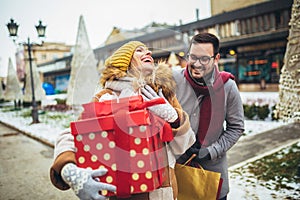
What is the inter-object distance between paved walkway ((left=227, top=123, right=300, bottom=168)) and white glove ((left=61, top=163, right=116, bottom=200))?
382 cm

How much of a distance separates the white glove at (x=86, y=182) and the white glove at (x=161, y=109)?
35cm

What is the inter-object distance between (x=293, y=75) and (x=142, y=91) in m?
2.48

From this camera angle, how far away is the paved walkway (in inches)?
196

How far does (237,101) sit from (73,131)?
111 cm

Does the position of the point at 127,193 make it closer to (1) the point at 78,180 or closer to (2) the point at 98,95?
(1) the point at 78,180

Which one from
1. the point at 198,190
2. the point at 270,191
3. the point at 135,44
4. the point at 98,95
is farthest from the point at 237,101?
the point at 270,191

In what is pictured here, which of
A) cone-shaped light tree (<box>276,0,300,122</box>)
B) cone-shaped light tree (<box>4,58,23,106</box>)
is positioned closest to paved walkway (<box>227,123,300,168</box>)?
cone-shaped light tree (<box>276,0,300,122</box>)

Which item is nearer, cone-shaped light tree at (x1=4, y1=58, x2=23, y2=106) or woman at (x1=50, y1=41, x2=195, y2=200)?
woman at (x1=50, y1=41, x2=195, y2=200)

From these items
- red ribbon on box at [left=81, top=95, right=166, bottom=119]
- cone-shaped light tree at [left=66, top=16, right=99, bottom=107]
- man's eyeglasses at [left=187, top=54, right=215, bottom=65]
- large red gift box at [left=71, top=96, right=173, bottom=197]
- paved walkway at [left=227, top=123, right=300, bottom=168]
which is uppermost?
man's eyeglasses at [left=187, top=54, right=215, bottom=65]

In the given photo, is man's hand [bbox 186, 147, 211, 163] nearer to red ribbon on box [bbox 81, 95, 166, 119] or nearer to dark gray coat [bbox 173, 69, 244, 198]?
dark gray coat [bbox 173, 69, 244, 198]

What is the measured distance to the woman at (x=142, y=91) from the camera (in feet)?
4.10

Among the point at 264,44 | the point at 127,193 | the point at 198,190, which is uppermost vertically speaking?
the point at 264,44

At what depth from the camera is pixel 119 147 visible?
114 centimetres

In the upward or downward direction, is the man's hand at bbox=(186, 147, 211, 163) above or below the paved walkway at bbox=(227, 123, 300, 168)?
above
